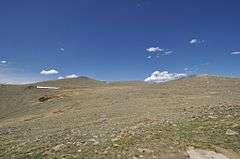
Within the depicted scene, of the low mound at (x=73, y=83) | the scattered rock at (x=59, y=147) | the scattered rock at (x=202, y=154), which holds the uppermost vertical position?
the low mound at (x=73, y=83)

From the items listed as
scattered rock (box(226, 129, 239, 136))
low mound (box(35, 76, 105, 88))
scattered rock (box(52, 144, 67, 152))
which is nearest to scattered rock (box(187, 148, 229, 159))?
scattered rock (box(226, 129, 239, 136))

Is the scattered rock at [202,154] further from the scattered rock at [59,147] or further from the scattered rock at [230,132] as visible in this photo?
the scattered rock at [59,147]

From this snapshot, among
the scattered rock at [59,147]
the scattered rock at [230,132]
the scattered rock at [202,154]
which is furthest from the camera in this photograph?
the scattered rock at [230,132]

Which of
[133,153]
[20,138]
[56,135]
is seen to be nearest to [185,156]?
[133,153]

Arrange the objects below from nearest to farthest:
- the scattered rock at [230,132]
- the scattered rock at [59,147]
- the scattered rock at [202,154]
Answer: the scattered rock at [202,154], the scattered rock at [59,147], the scattered rock at [230,132]

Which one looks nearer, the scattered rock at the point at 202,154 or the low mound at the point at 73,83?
the scattered rock at the point at 202,154

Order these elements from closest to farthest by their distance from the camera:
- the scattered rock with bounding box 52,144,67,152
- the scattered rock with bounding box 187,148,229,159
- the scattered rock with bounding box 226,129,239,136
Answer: the scattered rock with bounding box 187,148,229,159 → the scattered rock with bounding box 52,144,67,152 → the scattered rock with bounding box 226,129,239,136

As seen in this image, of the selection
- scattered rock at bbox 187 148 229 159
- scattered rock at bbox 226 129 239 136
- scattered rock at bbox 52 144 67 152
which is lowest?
scattered rock at bbox 187 148 229 159

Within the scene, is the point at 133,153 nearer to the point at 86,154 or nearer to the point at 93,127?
the point at 86,154

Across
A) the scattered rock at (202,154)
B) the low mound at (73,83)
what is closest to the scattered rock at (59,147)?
the scattered rock at (202,154)

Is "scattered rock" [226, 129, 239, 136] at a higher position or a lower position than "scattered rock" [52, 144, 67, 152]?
higher

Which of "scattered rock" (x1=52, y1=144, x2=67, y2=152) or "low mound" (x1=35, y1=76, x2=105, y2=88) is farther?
"low mound" (x1=35, y1=76, x2=105, y2=88)

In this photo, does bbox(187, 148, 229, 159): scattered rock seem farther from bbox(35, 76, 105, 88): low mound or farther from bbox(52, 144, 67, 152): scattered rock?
bbox(35, 76, 105, 88): low mound

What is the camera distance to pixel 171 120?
2503cm
